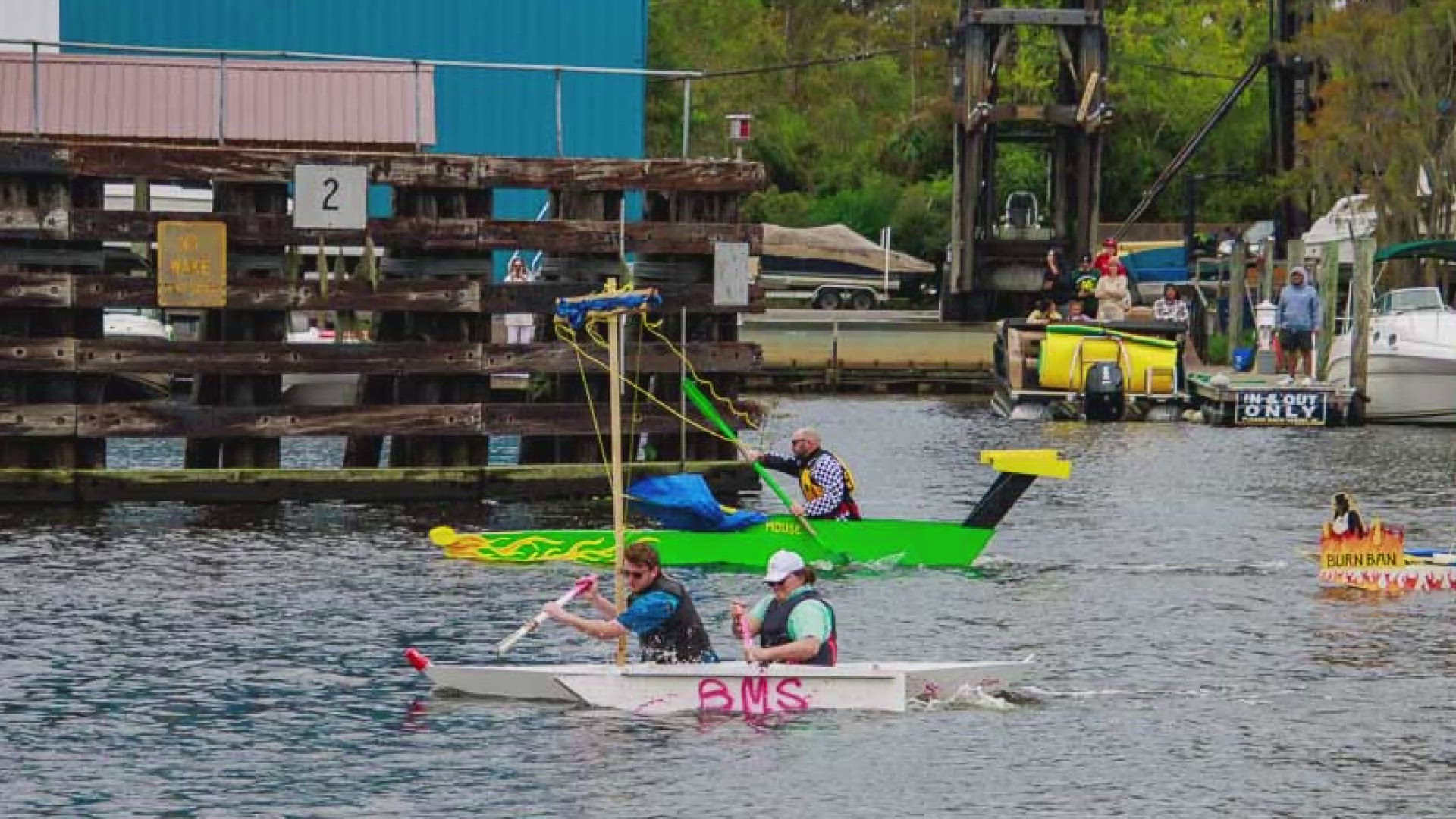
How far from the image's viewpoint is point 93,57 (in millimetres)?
32906

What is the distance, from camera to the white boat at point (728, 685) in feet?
59.5

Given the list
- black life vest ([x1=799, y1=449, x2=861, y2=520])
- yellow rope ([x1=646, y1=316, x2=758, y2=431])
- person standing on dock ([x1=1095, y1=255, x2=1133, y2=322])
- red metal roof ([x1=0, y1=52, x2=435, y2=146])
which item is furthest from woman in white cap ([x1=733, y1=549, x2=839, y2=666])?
person standing on dock ([x1=1095, y1=255, x2=1133, y2=322])

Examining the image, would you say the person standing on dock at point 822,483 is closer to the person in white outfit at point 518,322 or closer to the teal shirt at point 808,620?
the teal shirt at point 808,620

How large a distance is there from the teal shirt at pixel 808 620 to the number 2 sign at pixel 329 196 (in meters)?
14.2

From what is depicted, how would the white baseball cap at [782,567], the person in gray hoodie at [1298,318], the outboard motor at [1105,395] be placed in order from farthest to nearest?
the person in gray hoodie at [1298,318] → the outboard motor at [1105,395] → the white baseball cap at [782,567]

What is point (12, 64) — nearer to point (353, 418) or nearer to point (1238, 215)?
point (353, 418)

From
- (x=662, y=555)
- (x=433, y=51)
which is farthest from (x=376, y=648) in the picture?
(x=433, y=51)

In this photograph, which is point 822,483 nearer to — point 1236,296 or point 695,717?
point 695,717

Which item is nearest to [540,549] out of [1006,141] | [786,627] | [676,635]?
[676,635]

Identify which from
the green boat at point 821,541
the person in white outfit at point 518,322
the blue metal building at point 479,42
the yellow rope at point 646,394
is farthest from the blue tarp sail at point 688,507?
the blue metal building at point 479,42

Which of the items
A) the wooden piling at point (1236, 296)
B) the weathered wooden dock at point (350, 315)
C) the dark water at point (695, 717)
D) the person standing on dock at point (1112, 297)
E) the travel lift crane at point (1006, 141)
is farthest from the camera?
the travel lift crane at point (1006, 141)

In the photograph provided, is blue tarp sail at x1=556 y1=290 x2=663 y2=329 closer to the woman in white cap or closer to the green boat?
the woman in white cap

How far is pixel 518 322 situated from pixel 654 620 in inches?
1121

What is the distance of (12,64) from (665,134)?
2113 inches
